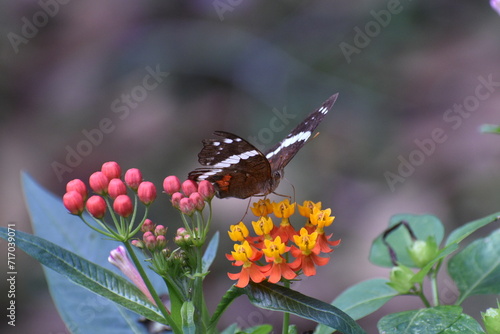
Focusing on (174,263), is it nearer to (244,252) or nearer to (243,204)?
(244,252)

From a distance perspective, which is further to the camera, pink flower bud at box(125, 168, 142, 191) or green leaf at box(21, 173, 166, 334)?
green leaf at box(21, 173, 166, 334)

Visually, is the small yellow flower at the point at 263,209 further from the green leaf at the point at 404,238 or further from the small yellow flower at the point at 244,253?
the green leaf at the point at 404,238

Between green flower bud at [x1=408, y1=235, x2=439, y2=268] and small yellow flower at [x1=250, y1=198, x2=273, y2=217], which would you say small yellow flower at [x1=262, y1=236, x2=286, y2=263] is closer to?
small yellow flower at [x1=250, y1=198, x2=273, y2=217]

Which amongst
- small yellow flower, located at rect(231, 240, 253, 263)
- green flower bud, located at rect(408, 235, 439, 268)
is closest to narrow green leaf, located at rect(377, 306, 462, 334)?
green flower bud, located at rect(408, 235, 439, 268)

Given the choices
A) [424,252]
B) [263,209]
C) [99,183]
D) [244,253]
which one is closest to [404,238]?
[424,252]

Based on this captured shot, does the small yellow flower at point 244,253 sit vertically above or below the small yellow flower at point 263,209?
below

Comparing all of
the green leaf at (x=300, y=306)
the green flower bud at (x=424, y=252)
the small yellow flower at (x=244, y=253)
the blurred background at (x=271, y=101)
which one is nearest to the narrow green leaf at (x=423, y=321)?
the green leaf at (x=300, y=306)
